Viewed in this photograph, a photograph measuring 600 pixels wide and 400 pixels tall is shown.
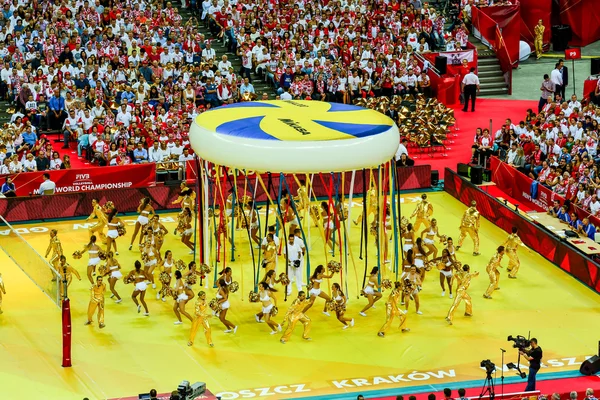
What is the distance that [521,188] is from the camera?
34531 millimetres

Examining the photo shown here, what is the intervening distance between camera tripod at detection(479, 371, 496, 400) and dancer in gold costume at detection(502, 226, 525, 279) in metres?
5.39

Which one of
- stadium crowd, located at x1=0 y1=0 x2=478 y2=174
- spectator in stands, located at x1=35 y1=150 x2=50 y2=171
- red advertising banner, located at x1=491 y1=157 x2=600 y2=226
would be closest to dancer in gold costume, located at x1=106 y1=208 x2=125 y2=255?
stadium crowd, located at x1=0 y1=0 x2=478 y2=174

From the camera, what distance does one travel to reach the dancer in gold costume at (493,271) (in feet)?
92.6

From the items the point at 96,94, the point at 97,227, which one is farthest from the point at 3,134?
the point at 97,227

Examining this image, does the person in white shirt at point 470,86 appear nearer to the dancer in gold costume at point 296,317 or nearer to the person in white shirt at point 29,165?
the person in white shirt at point 29,165

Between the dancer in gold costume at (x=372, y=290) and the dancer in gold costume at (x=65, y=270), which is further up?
the dancer in gold costume at (x=65, y=270)

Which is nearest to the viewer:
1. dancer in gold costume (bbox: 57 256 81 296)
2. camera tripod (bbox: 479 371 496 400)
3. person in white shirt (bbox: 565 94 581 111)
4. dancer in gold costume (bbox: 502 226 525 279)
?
camera tripod (bbox: 479 371 496 400)

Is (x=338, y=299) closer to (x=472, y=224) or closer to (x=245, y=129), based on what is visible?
(x=245, y=129)

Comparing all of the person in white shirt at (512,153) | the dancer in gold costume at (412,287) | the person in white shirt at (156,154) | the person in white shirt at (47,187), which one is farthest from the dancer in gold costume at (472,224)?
the person in white shirt at (47,187)

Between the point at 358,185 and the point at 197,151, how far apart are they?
946 cm

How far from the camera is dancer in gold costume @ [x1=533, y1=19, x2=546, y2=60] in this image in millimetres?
46469

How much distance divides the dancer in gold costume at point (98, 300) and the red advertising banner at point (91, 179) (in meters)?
7.44

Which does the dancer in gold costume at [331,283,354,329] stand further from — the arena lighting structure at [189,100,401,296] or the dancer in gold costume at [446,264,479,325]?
the dancer in gold costume at [446,264,479,325]

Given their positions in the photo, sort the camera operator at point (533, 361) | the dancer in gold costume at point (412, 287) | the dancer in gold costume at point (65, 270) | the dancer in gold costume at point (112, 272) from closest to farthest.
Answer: the camera operator at point (533, 361), the dancer in gold costume at point (412, 287), the dancer in gold costume at point (65, 270), the dancer in gold costume at point (112, 272)
